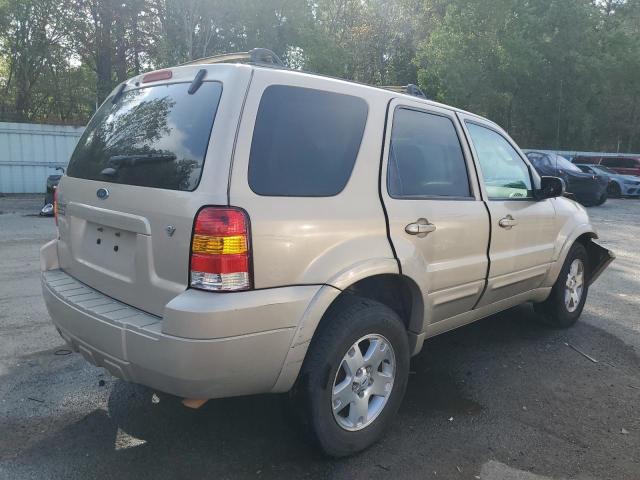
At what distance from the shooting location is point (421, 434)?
3.09 m

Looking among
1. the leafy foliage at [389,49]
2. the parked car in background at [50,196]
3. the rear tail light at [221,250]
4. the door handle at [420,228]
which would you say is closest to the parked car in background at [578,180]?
the leafy foliage at [389,49]

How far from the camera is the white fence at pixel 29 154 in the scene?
14.9 metres

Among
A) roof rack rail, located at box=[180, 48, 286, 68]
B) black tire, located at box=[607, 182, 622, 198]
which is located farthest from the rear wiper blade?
black tire, located at box=[607, 182, 622, 198]

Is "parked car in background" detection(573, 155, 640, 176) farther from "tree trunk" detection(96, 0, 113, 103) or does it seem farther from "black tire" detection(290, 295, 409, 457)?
"black tire" detection(290, 295, 409, 457)

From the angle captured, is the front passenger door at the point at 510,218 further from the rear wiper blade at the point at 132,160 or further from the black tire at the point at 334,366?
the rear wiper blade at the point at 132,160

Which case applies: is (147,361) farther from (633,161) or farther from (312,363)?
(633,161)

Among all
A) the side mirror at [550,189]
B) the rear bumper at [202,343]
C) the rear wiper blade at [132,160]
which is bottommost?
the rear bumper at [202,343]

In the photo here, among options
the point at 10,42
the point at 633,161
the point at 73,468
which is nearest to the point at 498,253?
the point at 73,468

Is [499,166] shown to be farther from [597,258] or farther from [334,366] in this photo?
[334,366]

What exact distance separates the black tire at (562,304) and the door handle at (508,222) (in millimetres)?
1142

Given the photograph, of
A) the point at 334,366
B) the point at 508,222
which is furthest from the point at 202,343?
the point at 508,222

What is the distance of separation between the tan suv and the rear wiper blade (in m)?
0.01

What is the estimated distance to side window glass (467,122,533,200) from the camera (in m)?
3.82

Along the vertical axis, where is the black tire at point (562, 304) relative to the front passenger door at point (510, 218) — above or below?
below
